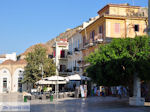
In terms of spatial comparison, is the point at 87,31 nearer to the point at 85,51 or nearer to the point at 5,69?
the point at 85,51

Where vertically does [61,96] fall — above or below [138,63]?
below

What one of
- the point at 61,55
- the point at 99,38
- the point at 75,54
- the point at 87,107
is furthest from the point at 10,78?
the point at 87,107

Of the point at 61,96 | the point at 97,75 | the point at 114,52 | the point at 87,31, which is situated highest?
the point at 87,31

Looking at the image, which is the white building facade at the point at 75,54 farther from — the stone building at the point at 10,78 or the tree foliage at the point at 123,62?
the tree foliage at the point at 123,62

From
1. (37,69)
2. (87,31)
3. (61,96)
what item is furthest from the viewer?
(37,69)

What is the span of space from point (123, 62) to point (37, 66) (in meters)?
31.7

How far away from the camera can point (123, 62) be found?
20359 mm

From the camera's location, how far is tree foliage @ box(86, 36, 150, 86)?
65.5 feet

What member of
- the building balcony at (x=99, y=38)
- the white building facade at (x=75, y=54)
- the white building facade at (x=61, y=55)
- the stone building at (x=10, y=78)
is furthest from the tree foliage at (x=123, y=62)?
the stone building at (x=10, y=78)

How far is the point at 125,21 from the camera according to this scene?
35.8m

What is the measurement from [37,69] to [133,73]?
31567 mm

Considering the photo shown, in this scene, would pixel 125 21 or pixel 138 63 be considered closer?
pixel 138 63

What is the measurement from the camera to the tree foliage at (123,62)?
20.0m

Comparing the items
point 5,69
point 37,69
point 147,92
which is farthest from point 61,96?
point 5,69
